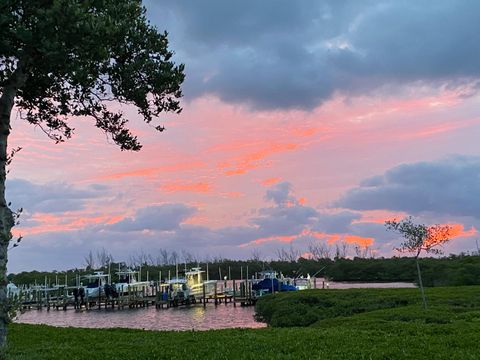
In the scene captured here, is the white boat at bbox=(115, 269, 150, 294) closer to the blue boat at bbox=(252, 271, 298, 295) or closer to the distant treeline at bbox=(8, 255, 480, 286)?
the distant treeline at bbox=(8, 255, 480, 286)

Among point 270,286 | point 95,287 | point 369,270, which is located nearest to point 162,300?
point 270,286

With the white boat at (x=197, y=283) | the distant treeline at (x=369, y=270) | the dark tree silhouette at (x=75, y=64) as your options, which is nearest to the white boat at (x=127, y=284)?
the distant treeline at (x=369, y=270)

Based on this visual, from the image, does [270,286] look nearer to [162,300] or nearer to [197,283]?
[162,300]

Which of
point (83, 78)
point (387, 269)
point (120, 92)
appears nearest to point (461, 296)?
point (120, 92)

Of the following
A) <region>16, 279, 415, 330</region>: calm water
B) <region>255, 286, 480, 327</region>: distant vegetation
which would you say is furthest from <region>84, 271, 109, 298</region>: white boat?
<region>255, 286, 480, 327</region>: distant vegetation

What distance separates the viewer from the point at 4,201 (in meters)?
10.4

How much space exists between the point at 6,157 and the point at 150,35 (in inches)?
191

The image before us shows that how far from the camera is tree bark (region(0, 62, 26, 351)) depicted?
31.8 feet

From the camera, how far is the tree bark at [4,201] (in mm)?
9695

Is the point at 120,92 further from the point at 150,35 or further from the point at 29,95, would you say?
the point at 29,95

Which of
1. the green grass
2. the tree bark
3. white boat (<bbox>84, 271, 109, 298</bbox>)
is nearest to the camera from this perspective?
the tree bark

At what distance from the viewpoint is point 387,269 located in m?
104

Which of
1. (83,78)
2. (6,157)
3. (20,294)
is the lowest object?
(20,294)

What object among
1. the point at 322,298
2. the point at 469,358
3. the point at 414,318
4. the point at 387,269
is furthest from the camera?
the point at 387,269
